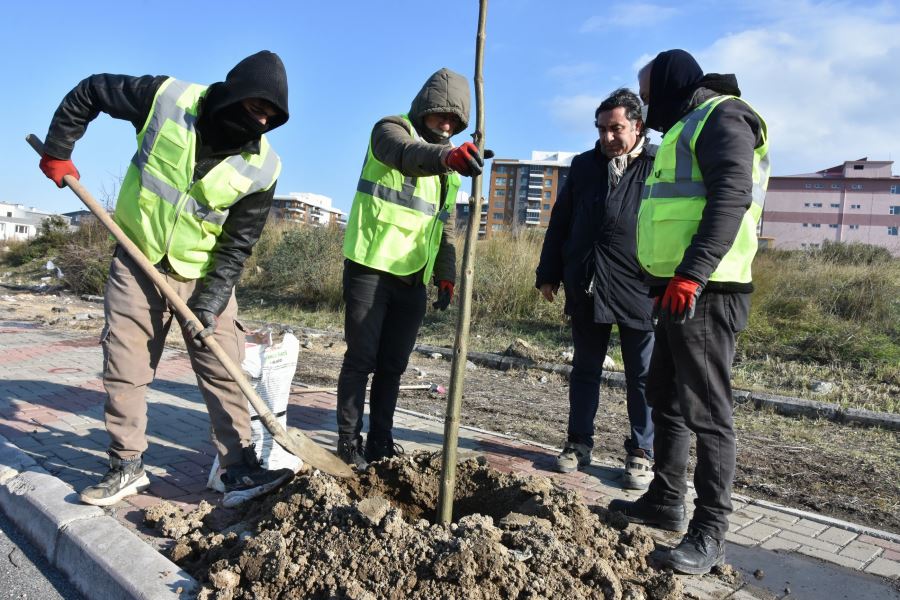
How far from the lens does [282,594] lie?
→ 2.16m

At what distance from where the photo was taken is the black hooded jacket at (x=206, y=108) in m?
2.87

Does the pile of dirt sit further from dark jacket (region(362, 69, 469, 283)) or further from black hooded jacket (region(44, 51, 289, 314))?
dark jacket (region(362, 69, 469, 283))

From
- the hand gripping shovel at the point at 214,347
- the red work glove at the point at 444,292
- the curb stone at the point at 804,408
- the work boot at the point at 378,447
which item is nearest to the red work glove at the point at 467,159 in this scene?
the hand gripping shovel at the point at 214,347

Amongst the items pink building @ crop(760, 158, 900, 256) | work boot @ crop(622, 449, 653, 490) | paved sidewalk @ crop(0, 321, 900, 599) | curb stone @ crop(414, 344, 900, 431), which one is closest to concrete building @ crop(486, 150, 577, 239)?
pink building @ crop(760, 158, 900, 256)

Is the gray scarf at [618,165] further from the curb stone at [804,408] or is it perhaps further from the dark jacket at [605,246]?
the curb stone at [804,408]

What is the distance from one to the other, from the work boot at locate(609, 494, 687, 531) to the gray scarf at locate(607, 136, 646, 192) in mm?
1761

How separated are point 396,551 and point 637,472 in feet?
5.98

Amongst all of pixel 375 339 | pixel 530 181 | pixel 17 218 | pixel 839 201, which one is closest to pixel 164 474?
pixel 375 339

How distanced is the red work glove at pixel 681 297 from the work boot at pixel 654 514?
0.97 metres

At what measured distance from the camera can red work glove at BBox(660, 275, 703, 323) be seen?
2529 mm

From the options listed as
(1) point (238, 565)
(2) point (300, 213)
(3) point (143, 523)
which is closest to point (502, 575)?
(1) point (238, 565)

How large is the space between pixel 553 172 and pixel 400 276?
67.6m

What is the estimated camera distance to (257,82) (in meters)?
2.83

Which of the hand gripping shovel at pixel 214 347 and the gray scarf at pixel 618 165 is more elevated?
the gray scarf at pixel 618 165
